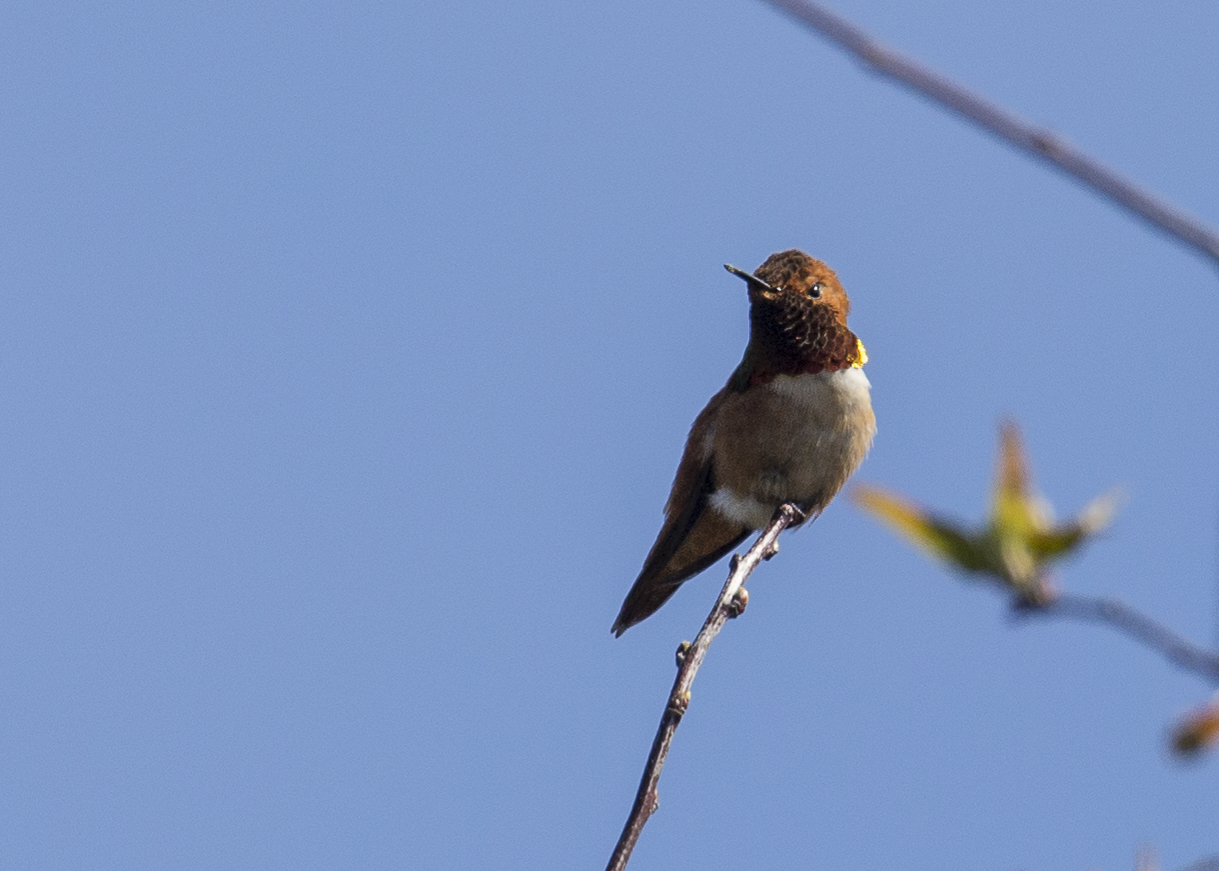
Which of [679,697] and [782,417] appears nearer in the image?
[679,697]

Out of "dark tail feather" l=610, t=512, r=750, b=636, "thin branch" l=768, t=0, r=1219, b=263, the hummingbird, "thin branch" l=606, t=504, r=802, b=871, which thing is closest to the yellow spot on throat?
the hummingbird

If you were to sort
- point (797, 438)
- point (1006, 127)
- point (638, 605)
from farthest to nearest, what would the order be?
point (638, 605) → point (797, 438) → point (1006, 127)

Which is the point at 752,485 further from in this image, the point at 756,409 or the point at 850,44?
the point at 850,44

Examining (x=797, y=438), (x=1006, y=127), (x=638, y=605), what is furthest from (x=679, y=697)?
(x=638, y=605)

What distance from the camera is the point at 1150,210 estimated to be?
1.39 m

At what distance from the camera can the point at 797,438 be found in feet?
24.6

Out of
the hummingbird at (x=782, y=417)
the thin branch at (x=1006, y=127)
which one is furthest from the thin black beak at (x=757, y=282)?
the thin branch at (x=1006, y=127)

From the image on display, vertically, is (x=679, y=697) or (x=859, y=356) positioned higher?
(x=859, y=356)

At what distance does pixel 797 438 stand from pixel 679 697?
4067 mm

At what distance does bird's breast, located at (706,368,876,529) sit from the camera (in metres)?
7.52

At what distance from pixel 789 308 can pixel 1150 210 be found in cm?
639

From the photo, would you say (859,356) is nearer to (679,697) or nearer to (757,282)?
(757,282)

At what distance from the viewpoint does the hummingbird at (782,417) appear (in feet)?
24.7

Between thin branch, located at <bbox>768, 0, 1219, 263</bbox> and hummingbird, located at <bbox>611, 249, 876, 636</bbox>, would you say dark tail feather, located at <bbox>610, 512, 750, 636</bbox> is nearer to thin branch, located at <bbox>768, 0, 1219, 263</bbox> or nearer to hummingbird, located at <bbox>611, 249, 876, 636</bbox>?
hummingbird, located at <bbox>611, 249, 876, 636</bbox>
